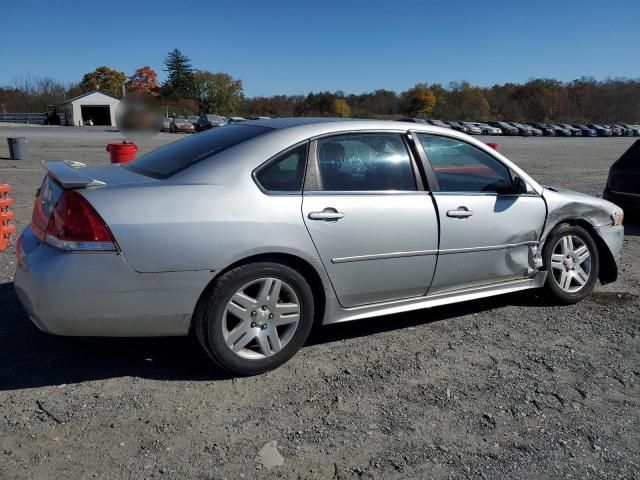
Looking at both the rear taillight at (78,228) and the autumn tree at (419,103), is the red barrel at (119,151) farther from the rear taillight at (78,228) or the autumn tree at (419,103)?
the autumn tree at (419,103)

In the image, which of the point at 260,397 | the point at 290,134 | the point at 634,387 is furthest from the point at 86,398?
the point at 634,387

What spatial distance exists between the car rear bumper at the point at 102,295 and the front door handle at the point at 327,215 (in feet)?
2.40

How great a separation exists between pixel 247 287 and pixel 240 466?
1059 mm

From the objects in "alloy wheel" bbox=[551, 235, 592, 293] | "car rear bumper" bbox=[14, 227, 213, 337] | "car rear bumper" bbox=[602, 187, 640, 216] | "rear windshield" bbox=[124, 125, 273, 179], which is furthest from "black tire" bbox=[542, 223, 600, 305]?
"car rear bumper" bbox=[602, 187, 640, 216]

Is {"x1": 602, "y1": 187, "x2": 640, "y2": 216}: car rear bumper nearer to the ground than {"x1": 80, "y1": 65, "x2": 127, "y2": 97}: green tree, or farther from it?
nearer to the ground

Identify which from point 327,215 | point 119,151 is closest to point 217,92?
point 119,151

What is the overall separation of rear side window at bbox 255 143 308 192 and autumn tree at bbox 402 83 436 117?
8779cm

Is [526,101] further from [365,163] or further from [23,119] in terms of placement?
[365,163]

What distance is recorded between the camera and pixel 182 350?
383 cm

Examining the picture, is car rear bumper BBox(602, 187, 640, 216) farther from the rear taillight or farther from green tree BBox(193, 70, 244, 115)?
green tree BBox(193, 70, 244, 115)

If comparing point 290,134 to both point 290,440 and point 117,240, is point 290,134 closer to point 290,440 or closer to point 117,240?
point 117,240

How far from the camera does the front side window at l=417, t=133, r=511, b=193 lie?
4.11 metres

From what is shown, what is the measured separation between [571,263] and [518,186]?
0.95 metres

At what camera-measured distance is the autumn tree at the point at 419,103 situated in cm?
8975
